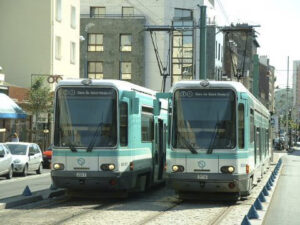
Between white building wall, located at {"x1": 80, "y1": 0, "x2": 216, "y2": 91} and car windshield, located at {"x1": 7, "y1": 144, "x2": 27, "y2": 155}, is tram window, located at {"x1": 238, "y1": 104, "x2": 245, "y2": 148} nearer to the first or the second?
car windshield, located at {"x1": 7, "y1": 144, "x2": 27, "y2": 155}

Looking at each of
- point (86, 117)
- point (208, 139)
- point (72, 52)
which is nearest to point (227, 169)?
point (208, 139)

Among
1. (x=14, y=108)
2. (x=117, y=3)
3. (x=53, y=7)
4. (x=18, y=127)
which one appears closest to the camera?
(x=14, y=108)

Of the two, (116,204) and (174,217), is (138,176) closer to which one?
(116,204)

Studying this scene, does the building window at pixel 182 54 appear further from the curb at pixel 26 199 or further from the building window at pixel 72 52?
the curb at pixel 26 199

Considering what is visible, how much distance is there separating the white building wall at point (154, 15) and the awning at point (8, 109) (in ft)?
119

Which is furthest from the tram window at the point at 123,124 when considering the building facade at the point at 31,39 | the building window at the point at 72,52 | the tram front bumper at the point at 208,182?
the building window at the point at 72,52

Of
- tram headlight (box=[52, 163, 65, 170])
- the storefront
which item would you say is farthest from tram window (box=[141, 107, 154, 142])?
the storefront

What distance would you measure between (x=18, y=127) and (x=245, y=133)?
3244 cm

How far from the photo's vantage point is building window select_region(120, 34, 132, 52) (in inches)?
3182

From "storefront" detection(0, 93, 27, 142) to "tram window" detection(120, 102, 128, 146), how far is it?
902 inches

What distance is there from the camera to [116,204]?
19.8 meters

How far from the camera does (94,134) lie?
64.5 ft

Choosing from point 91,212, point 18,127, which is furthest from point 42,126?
point 91,212

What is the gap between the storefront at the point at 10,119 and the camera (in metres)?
42.9
